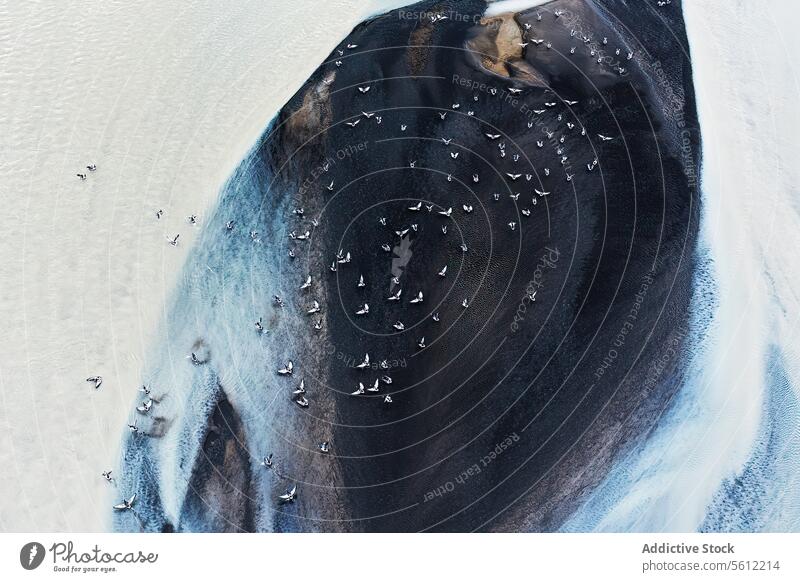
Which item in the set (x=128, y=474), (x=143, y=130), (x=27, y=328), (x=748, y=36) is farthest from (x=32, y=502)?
(x=748, y=36)

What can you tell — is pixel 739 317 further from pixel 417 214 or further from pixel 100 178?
pixel 100 178

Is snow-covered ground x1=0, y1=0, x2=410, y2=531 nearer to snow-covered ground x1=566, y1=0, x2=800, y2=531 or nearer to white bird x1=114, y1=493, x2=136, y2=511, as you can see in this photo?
white bird x1=114, y1=493, x2=136, y2=511

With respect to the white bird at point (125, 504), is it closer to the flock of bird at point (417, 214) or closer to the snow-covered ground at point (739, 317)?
the flock of bird at point (417, 214)
